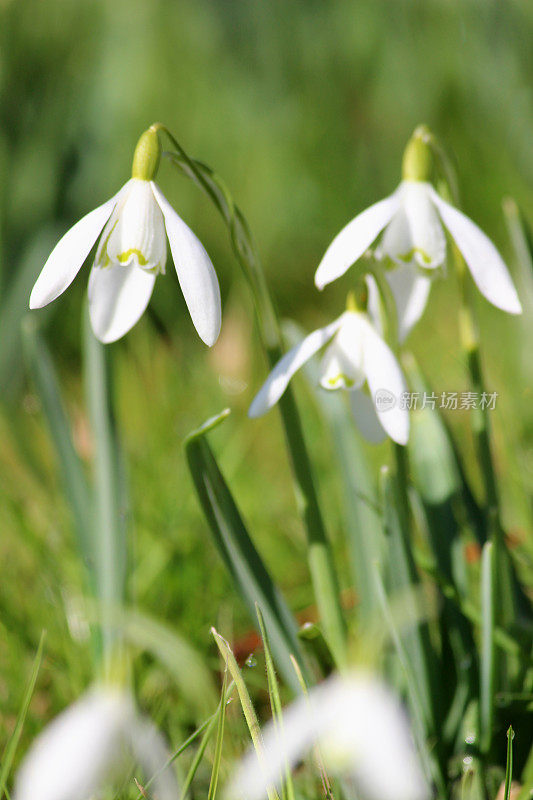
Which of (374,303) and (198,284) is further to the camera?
(374,303)

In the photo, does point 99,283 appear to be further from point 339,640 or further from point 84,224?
point 339,640

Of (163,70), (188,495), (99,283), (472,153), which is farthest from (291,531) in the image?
(163,70)

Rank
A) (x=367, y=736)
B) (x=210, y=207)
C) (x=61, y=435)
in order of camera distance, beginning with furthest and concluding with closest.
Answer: (x=210, y=207)
(x=61, y=435)
(x=367, y=736)

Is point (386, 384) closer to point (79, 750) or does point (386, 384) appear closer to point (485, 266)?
point (485, 266)

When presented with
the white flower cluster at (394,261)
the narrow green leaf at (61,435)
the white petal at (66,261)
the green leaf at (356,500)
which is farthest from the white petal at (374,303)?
the narrow green leaf at (61,435)

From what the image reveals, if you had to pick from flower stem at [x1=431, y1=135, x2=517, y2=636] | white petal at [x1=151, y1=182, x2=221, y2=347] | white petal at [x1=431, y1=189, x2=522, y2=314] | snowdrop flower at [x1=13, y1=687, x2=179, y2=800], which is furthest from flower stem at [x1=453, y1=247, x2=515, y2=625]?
snowdrop flower at [x1=13, y1=687, x2=179, y2=800]

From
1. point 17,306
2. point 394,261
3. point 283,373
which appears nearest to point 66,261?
point 283,373

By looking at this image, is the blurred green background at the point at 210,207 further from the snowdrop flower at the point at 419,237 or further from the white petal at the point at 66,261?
the white petal at the point at 66,261
